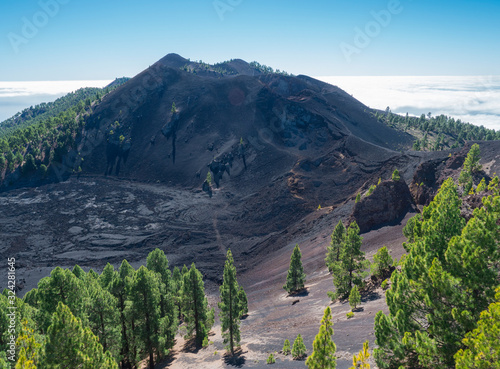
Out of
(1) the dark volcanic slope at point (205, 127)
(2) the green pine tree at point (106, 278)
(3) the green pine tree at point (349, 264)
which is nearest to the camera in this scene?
(2) the green pine tree at point (106, 278)

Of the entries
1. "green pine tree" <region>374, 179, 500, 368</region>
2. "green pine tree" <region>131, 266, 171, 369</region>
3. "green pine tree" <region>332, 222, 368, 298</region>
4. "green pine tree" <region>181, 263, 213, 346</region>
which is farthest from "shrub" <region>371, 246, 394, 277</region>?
"green pine tree" <region>131, 266, 171, 369</region>

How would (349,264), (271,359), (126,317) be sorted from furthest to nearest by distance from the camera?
(349,264), (126,317), (271,359)

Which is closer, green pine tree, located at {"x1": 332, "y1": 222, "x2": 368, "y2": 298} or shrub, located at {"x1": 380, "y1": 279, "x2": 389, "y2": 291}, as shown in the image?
shrub, located at {"x1": 380, "y1": 279, "x2": 389, "y2": 291}

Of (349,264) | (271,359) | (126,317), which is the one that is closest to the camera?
(271,359)

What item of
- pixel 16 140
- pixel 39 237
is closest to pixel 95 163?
pixel 16 140

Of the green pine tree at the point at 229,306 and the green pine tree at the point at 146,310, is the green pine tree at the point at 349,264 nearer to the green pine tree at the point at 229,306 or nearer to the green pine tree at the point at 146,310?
the green pine tree at the point at 229,306

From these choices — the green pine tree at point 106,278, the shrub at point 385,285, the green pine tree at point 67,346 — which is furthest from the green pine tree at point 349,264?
the green pine tree at point 67,346

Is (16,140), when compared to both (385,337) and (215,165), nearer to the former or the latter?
(215,165)

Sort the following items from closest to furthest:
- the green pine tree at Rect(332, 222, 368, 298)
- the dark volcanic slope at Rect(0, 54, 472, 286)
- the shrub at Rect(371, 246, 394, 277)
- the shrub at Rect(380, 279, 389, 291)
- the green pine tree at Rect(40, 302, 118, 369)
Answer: the green pine tree at Rect(40, 302, 118, 369), the shrub at Rect(380, 279, 389, 291), the green pine tree at Rect(332, 222, 368, 298), the shrub at Rect(371, 246, 394, 277), the dark volcanic slope at Rect(0, 54, 472, 286)

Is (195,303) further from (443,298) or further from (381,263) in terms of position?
(443,298)

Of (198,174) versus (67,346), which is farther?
(198,174)

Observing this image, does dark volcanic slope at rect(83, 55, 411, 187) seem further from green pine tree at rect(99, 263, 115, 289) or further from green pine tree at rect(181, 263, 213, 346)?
green pine tree at rect(99, 263, 115, 289)

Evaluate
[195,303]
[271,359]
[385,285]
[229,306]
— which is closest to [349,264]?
[385,285]
